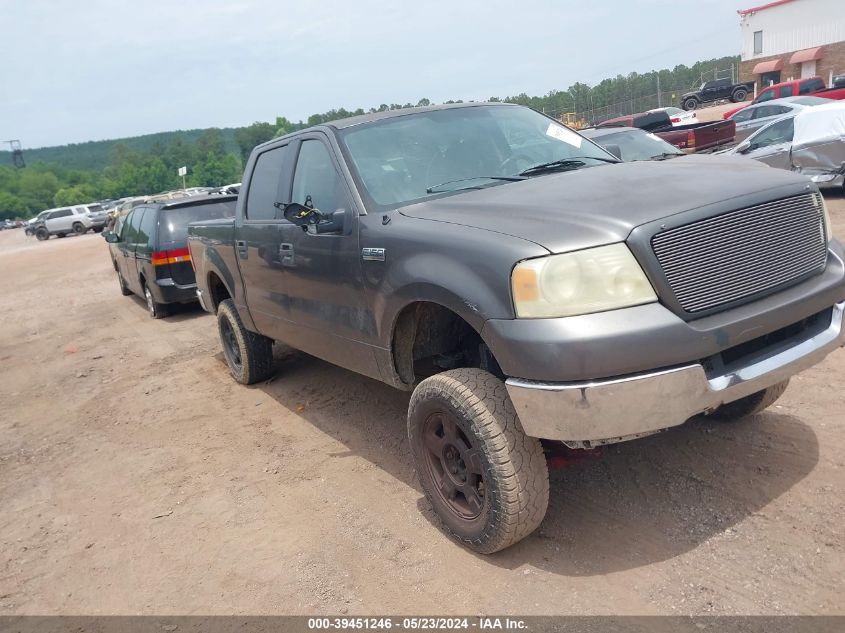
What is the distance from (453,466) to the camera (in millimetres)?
3332

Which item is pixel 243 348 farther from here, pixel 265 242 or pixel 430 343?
pixel 430 343

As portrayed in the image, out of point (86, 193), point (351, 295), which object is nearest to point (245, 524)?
point (351, 295)

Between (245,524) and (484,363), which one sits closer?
(484,363)

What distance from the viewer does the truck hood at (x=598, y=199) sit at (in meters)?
2.76

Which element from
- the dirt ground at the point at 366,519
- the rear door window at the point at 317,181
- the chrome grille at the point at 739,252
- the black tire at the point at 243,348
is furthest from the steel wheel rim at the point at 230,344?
the chrome grille at the point at 739,252

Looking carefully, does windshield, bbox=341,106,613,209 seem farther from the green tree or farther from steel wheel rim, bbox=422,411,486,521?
the green tree

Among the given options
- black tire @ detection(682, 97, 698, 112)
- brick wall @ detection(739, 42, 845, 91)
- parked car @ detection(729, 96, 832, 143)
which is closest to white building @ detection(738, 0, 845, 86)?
brick wall @ detection(739, 42, 845, 91)

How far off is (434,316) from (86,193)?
147824mm

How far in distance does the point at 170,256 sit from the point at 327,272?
268 inches

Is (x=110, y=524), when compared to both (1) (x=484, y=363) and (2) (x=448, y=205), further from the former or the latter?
(2) (x=448, y=205)

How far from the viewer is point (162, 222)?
1005cm

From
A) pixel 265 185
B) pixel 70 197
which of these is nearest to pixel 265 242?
pixel 265 185

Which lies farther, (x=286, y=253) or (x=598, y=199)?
(x=286, y=253)

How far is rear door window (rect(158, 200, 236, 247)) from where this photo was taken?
997 centimetres
